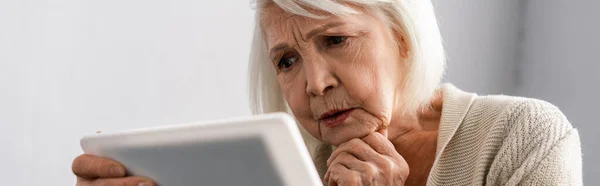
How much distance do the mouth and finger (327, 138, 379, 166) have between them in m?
0.10

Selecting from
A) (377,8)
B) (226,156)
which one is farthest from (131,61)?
(226,156)

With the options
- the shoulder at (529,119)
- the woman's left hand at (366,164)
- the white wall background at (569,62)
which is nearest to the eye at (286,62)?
the woman's left hand at (366,164)

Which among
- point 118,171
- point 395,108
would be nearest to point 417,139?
point 395,108

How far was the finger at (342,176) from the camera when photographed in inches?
43.3

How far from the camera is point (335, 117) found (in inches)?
50.8

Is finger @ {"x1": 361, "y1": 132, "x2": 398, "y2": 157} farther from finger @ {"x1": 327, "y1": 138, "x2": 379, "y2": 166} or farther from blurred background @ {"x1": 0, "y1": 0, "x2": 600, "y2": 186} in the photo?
blurred background @ {"x1": 0, "y1": 0, "x2": 600, "y2": 186}

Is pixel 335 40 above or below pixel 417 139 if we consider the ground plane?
above

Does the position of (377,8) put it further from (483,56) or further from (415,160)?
(483,56)

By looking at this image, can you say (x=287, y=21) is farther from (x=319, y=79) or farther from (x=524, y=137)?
(x=524, y=137)

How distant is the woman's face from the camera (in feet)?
4.16

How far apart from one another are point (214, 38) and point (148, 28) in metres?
0.23

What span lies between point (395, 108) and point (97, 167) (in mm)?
685

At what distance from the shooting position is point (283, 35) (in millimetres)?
1331

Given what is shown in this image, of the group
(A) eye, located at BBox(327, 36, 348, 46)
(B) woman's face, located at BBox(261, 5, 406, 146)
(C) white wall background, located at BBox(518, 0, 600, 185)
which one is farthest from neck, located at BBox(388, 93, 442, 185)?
(C) white wall background, located at BBox(518, 0, 600, 185)
